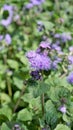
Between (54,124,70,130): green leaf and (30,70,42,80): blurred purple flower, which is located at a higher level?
(30,70,42,80): blurred purple flower

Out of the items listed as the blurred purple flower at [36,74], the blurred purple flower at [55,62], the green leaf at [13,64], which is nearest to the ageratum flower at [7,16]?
the green leaf at [13,64]

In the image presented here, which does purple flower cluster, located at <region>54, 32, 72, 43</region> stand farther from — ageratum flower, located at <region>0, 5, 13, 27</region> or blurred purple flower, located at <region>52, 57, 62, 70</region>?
blurred purple flower, located at <region>52, 57, 62, 70</region>

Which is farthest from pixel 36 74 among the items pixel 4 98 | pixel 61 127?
pixel 4 98

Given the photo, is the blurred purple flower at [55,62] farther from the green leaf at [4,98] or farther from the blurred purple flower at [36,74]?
the green leaf at [4,98]

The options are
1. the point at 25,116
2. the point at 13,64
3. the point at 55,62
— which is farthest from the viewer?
the point at 13,64

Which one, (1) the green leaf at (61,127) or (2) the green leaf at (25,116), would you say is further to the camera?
(2) the green leaf at (25,116)

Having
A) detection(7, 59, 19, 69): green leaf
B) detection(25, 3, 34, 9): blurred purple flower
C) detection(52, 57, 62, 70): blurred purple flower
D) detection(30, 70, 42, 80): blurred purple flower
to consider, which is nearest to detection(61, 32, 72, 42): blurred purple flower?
detection(7, 59, 19, 69): green leaf

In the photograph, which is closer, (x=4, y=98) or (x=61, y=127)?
(x=61, y=127)

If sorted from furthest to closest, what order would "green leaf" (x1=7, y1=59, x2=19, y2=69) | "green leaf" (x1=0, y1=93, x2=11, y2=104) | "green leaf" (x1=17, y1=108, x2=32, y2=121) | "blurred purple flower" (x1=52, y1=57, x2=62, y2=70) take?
"green leaf" (x1=7, y1=59, x2=19, y2=69)
"green leaf" (x1=0, y1=93, x2=11, y2=104)
"blurred purple flower" (x1=52, y1=57, x2=62, y2=70)
"green leaf" (x1=17, y1=108, x2=32, y2=121)

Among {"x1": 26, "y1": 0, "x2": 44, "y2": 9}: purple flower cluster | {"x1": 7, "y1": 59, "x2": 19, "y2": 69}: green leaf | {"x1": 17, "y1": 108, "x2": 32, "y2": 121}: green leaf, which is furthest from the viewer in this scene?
{"x1": 26, "y1": 0, "x2": 44, "y2": 9}: purple flower cluster

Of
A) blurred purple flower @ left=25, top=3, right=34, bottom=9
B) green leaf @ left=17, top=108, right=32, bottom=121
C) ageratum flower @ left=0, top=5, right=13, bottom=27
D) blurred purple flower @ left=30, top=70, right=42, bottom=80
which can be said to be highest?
blurred purple flower @ left=25, top=3, right=34, bottom=9

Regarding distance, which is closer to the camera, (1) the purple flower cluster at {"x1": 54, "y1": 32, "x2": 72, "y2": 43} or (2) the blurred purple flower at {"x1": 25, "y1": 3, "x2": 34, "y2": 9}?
(1) the purple flower cluster at {"x1": 54, "y1": 32, "x2": 72, "y2": 43}

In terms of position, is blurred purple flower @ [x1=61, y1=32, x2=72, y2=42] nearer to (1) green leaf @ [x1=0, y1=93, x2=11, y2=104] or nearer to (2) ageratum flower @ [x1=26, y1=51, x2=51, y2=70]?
(1) green leaf @ [x1=0, y1=93, x2=11, y2=104]

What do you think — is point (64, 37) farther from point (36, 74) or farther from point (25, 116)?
point (36, 74)
